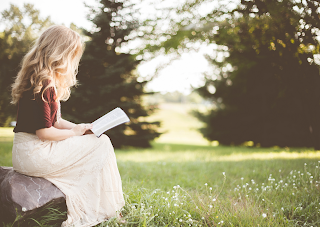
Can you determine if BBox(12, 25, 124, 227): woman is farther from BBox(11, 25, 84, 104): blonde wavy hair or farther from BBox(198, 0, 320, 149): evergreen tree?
BBox(198, 0, 320, 149): evergreen tree

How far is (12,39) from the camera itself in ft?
38.8

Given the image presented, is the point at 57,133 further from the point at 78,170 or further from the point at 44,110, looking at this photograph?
the point at 78,170

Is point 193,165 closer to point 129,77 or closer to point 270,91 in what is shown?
point 129,77

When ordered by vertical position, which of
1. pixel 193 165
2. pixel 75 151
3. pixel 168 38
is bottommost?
pixel 193 165

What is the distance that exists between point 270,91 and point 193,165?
637 cm

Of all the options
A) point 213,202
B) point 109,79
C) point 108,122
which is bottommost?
point 213,202

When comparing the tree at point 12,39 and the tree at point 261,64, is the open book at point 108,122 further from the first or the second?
the tree at point 12,39

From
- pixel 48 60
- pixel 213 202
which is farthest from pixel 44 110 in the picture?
pixel 213 202

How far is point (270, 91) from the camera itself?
972 cm

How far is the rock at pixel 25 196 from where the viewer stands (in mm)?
1986

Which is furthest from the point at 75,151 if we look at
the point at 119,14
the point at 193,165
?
the point at 119,14

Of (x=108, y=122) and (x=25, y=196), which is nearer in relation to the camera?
(x=25, y=196)

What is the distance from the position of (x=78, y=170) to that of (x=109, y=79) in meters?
6.96

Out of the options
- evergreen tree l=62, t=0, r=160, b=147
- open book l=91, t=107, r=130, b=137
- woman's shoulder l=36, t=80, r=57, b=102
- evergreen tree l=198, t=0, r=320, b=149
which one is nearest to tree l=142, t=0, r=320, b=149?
evergreen tree l=198, t=0, r=320, b=149
